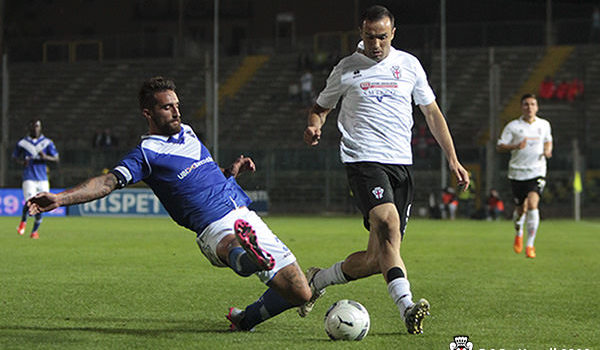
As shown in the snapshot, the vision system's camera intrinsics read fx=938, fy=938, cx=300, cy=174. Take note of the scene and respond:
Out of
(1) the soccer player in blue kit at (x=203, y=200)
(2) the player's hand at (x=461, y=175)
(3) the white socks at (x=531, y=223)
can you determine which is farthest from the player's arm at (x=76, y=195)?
(3) the white socks at (x=531, y=223)

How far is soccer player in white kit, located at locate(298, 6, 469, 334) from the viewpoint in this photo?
638 centimetres

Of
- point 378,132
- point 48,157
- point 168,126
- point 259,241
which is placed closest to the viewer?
point 259,241

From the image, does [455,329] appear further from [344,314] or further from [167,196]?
[167,196]

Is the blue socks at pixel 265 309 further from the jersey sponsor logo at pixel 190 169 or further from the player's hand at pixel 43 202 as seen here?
the player's hand at pixel 43 202

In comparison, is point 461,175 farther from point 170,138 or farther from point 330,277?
point 170,138

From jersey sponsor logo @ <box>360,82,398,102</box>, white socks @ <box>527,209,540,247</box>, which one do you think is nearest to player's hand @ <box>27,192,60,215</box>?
jersey sponsor logo @ <box>360,82,398,102</box>

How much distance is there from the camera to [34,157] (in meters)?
17.5

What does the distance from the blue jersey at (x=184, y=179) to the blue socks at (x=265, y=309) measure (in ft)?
1.96

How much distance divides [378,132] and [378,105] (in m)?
0.20

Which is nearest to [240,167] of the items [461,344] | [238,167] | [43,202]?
[238,167]

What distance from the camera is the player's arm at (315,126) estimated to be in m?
6.38

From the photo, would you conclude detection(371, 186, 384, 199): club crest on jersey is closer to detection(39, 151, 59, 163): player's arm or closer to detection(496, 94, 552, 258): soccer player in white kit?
detection(496, 94, 552, 258): soccer player in white kit

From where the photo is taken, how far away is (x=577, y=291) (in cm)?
877

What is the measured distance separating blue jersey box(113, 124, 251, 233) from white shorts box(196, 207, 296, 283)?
53 mm
